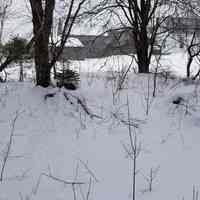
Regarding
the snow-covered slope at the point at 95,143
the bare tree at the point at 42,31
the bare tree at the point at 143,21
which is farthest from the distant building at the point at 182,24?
the bare tree at the point at 42,31

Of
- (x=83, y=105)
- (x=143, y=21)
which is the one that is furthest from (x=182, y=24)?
(x=83, y=105)

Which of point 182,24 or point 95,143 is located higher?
point 182,24

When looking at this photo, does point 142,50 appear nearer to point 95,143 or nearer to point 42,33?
point 42,33

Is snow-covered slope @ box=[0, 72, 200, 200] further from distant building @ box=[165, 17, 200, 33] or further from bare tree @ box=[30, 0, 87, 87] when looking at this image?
distant building @ box=[165, 17, 200, 33]

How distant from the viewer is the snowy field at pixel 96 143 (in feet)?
9.85

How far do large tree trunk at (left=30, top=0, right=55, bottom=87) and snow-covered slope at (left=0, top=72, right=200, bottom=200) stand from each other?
1.23 feet

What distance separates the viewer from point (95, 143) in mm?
3965

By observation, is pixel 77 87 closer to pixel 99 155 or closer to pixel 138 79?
pixel 138 79

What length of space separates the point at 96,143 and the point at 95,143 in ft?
0.04

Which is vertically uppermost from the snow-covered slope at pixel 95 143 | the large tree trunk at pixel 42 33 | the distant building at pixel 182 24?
the distant building at pixel 182 24

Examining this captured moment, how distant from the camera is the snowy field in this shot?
3.00 m

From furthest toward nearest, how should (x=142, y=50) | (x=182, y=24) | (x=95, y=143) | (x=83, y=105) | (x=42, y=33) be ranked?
(x=142, y=50) → (x=182, y=24) → (x=42, y=33) → (x=83, y=105) → (x=95, y=143)

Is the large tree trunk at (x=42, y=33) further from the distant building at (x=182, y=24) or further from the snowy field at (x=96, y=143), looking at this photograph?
the distant building at (x=182, y=24)

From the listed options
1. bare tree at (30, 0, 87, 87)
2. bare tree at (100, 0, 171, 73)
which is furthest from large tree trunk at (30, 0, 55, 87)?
bare tree at (100, 0, 171, 73)
